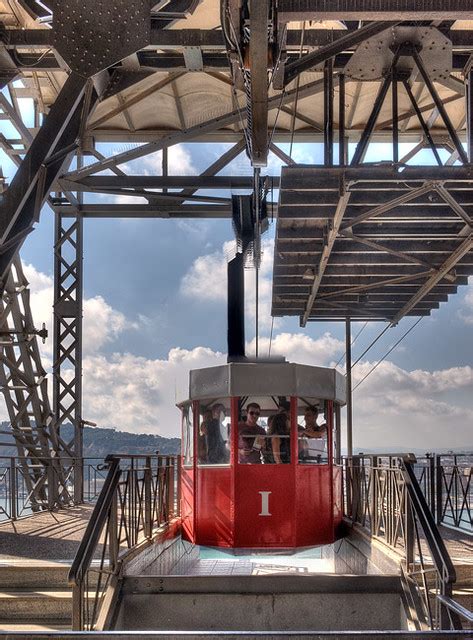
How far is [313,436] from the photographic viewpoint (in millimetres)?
10711

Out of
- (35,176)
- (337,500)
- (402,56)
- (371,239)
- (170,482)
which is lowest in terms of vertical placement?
(337,500)

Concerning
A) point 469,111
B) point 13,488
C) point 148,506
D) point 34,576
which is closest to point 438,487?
point 148,506

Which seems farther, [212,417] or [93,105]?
[93,105]

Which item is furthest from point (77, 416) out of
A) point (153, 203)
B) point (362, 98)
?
point (362, 98)

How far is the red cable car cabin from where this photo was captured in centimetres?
1030

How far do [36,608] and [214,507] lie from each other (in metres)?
3.49

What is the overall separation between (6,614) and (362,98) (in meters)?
13.6

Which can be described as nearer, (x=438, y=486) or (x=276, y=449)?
(x=276, y=449)

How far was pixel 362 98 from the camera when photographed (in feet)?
55.7

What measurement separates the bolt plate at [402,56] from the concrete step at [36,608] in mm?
8088

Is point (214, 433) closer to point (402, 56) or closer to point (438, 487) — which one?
point (438, 487)

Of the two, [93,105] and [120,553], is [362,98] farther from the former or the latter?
[120,553]

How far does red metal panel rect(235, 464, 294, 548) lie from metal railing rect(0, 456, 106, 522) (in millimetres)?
4502

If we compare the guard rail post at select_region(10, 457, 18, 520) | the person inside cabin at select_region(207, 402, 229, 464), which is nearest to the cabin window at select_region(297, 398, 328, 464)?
the person inside cabin at select_region(207, 402, 229, 464)
